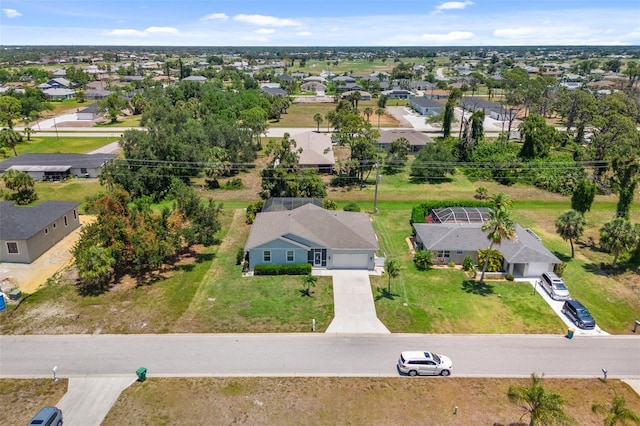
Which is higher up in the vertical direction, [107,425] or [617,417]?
[617,417]

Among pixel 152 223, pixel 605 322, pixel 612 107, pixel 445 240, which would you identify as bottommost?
pixel 605 322

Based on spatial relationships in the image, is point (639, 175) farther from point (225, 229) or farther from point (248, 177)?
point (248, 177)

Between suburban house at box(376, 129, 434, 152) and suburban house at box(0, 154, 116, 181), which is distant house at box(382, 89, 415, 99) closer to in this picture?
suburban house at box(376, 129, 434, 152)

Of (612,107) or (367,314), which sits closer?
(367,314)

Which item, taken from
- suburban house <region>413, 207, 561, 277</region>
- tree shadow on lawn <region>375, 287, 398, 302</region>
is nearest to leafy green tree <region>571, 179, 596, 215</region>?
suburban house <region>413, 207, 561, 277</region>

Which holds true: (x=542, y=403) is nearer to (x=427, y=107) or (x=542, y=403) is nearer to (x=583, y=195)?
(x=583, y=195)

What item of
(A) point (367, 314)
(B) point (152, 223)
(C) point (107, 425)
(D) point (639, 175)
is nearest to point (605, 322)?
(A) point (367, 314)

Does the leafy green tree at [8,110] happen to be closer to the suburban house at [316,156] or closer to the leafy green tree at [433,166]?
the suburban house at [316,156]

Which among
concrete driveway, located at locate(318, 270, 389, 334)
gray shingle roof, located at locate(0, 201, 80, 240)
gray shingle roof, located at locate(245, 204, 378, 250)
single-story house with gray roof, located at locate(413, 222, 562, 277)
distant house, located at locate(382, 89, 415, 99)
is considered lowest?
concrete driveway, located at locate(318, 270, 389, 334)
